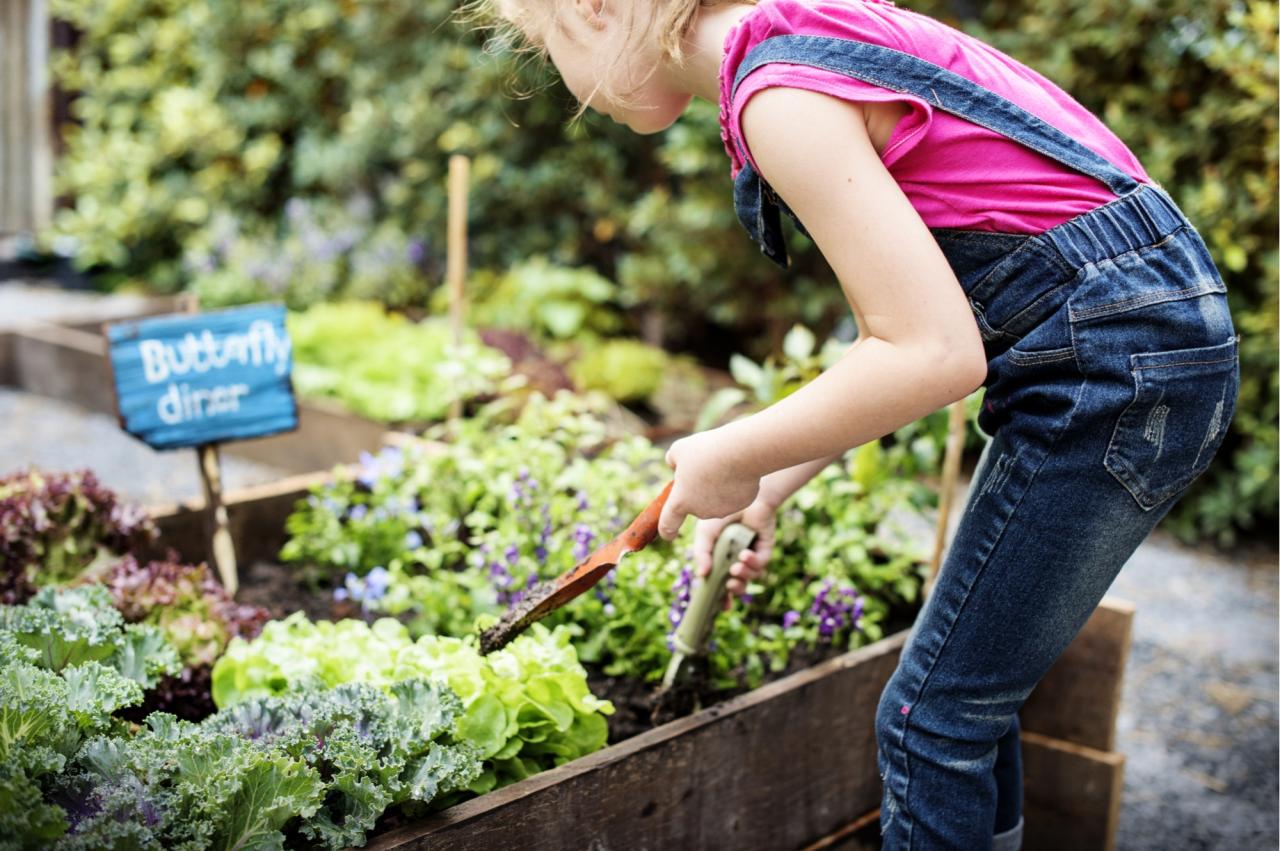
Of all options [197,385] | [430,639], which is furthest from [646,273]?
[430,639]

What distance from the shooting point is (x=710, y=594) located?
171 centimetres

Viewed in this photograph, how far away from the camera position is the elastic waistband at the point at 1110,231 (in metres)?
1.18

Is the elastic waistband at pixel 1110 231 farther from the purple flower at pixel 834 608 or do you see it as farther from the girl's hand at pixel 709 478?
the purple flower at pixel 834 608

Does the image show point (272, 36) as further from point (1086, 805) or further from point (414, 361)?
point (1086, 805)

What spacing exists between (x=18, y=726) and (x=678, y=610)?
3.26ft

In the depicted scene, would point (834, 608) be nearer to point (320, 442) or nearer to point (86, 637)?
point (86, 637)

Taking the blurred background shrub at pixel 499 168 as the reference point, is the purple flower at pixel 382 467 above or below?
below

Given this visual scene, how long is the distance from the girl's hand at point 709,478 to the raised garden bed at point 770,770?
47cm

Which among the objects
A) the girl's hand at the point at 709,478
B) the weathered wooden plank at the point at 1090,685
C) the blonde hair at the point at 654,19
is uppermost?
the blonde hair at the point at 654,19

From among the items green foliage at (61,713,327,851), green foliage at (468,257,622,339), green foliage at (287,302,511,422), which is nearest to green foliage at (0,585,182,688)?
green foliage at (61,713,327,851)

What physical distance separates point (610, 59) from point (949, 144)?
1.27ft

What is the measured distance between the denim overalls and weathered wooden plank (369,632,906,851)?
1.37 ft

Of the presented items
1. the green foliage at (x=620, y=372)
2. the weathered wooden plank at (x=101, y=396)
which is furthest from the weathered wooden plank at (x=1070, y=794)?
the green foliage at (x=620, y=372)

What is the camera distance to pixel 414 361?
4.04m
